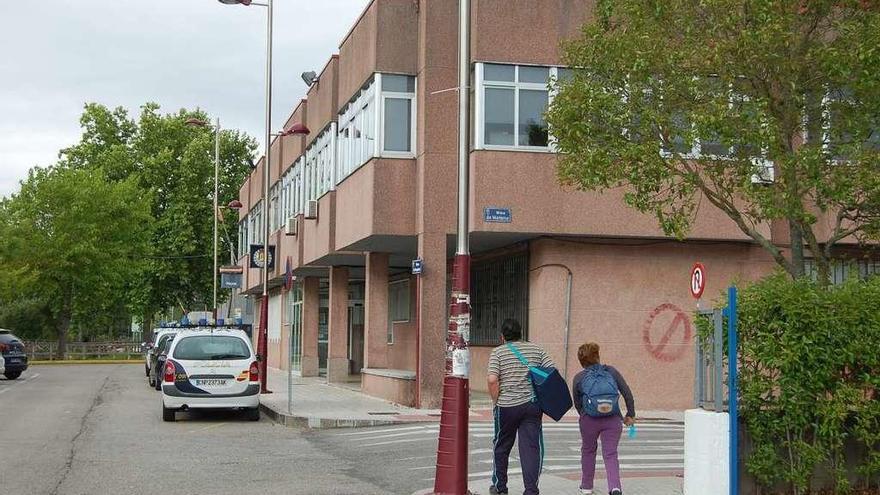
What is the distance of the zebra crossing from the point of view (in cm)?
1359

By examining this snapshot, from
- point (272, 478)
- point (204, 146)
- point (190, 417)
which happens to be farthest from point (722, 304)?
point (204, 146)

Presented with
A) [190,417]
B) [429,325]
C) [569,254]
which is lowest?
[190,417]

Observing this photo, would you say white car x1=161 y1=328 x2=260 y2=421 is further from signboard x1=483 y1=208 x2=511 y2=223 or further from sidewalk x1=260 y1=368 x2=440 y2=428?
signboard x1=483 y1=208 x2=511 y2=223

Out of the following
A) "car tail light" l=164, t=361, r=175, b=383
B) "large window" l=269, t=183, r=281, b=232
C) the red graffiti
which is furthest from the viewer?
"large window" l=269, t=183, r=281, b=232

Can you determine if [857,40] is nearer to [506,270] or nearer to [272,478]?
[272,478]

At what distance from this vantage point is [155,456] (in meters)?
14.7

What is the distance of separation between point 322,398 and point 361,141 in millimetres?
5885

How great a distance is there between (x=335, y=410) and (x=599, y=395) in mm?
11676

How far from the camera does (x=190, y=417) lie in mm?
21094

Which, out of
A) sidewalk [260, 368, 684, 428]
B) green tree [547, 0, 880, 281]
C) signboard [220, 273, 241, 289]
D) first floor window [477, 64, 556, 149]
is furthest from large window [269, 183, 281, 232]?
green tree [547, 0, 880, 281]

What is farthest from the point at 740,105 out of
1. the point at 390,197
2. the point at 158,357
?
the point at 158,357

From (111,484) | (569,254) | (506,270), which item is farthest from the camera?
(506,270)

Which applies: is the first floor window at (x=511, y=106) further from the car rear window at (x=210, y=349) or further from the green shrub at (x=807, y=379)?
the green shrub at (x=807, y=379)

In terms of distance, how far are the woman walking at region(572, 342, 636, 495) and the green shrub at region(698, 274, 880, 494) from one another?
3.91 ft
